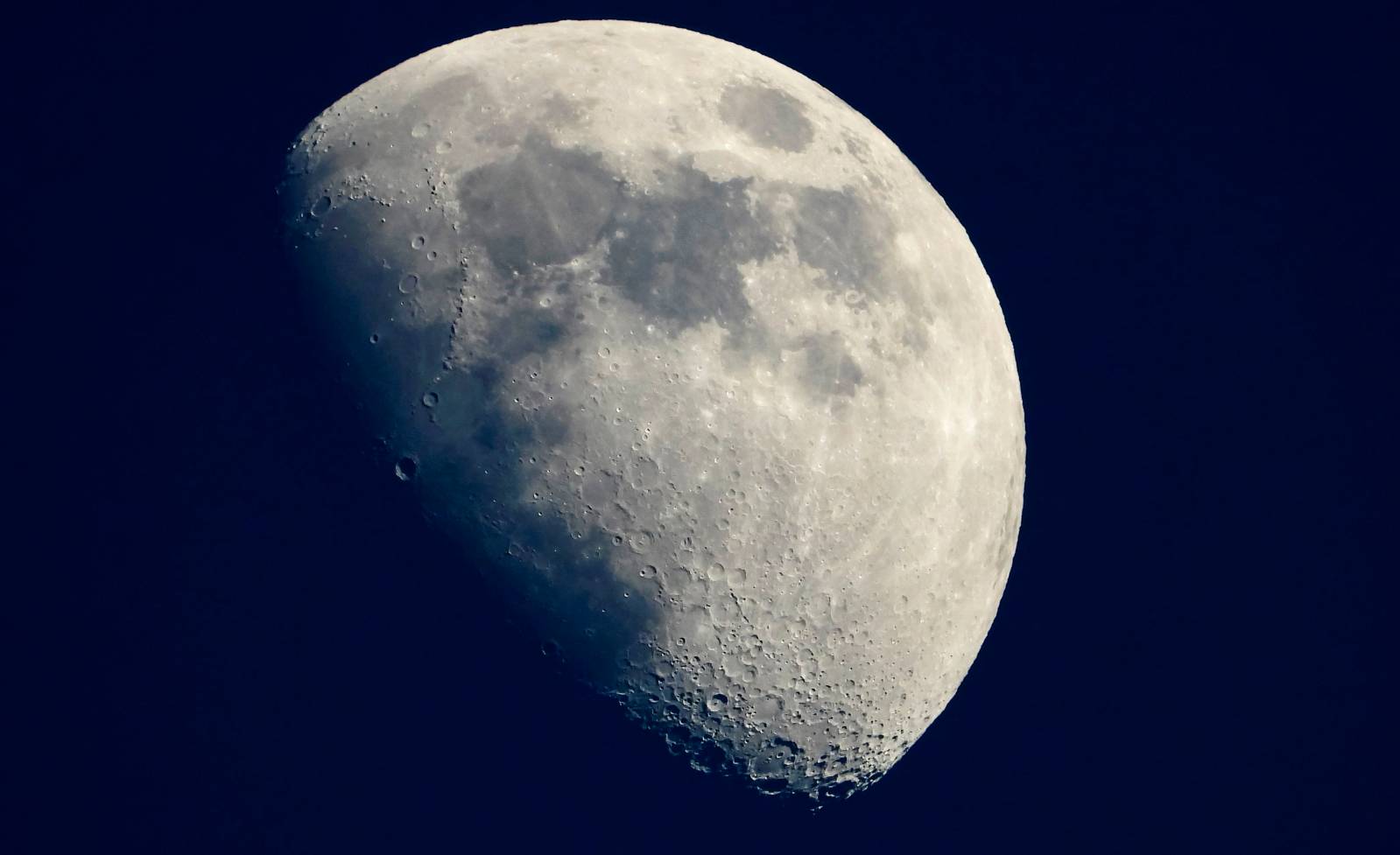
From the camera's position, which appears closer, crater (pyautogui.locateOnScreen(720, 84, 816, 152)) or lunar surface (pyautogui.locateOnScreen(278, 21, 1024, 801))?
lunar surface (pyautogui.locateOnScreen(278, 21, 1024, 801))

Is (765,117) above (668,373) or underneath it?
above

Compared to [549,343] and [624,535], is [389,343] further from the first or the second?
[624,535]

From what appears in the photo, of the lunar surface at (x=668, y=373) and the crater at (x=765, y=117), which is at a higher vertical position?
the crater at (x=765, y=117)

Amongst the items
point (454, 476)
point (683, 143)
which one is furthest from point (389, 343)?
point (683, 143)

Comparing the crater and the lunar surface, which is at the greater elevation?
the crater

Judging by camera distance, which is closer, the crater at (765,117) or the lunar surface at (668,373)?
the lunar surface at (668,373)

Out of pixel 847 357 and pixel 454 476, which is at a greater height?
pixel 847 357

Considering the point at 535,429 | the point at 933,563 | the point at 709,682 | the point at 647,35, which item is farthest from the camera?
the point at 647,35

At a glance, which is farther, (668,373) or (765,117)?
(765,117)
